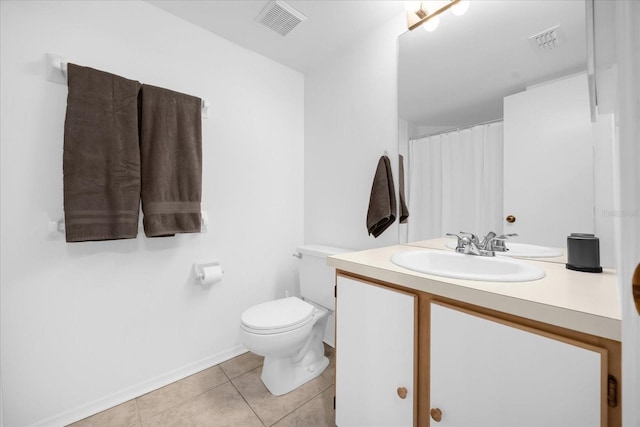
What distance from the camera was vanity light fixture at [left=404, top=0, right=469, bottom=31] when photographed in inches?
51.2

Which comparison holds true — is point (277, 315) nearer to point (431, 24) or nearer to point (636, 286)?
point (636, 286)

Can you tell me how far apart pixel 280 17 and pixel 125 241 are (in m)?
1.60

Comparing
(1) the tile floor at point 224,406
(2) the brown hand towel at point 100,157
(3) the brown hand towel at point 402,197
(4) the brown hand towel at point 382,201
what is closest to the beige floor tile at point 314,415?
(1) the tile floor at point 224,406

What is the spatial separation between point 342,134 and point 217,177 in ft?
3.14

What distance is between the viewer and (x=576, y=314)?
1.84 feet

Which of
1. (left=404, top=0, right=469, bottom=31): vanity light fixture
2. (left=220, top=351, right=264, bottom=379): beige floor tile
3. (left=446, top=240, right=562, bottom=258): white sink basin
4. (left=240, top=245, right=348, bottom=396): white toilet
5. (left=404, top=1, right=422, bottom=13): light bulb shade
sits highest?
(left=404, top=1, right=422, bottom=13): light bulb shade

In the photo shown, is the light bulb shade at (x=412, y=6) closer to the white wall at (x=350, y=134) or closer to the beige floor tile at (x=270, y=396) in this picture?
the white wall at (x=350, y=134)

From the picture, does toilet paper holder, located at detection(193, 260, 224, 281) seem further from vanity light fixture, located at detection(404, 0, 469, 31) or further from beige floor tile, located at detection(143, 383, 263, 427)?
vanity light fixture, located at detection(404, 0, 469, 31)

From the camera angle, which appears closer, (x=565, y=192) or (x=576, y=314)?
(x=576, y=314)

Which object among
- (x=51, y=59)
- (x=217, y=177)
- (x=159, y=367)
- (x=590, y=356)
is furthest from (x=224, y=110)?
(x=590, y=356)

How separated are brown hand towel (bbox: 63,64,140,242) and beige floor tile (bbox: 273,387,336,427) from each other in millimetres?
1229

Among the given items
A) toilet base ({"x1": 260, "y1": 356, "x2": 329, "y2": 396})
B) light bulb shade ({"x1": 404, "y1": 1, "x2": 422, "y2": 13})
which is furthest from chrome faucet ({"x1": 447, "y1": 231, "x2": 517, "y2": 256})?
light bulb shade ({"x1": 404, "y1": 1, "x2": 422, "y2": 13})

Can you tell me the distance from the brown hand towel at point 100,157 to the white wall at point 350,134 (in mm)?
1227

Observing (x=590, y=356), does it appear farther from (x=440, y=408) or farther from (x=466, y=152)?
(x=466, y=152)
